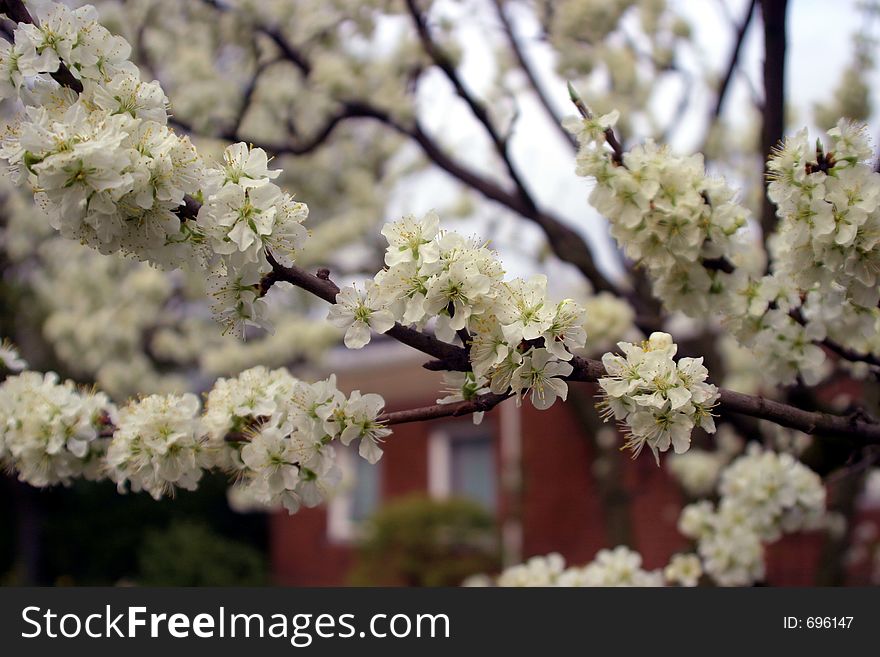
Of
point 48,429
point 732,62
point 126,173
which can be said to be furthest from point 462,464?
point 126,173

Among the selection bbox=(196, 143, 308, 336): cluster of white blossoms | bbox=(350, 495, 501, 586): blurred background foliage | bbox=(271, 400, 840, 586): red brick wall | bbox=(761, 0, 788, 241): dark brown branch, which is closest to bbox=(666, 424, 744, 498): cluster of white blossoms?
bbox=(271, 400, 840, 586): red brick wall

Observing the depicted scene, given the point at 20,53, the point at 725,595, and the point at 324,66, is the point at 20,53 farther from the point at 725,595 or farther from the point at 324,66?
the point at 324,66

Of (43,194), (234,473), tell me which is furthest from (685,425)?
(43,194)

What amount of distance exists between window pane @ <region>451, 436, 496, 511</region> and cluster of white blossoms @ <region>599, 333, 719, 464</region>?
9988 mm

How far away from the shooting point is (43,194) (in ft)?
6.33

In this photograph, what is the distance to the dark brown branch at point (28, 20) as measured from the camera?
2074 mm

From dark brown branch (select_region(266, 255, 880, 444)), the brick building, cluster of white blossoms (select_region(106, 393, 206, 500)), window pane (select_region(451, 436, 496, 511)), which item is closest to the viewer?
dark brown branch (select_region(266, 255, 880, 444))

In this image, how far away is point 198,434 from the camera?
96.8 inches

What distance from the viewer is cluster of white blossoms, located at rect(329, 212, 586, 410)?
1.87 meters

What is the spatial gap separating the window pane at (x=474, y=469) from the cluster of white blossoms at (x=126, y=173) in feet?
Result: 32.9

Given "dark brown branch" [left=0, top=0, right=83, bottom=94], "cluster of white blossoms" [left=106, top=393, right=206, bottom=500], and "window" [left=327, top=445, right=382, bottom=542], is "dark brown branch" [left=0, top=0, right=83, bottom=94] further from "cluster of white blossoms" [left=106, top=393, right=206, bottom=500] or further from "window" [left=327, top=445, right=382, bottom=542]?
"window" [left=327, top=445, right=382, bottom=542]

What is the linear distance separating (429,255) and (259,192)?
41 cm

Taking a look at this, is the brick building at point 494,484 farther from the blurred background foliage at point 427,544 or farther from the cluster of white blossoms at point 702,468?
the cluster of white blossoms at point 702,468

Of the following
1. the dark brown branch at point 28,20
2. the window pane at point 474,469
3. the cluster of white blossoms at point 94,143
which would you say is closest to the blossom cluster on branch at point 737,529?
the cluster of white blossoms at point 94,143
